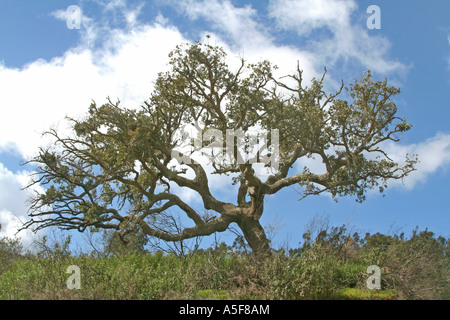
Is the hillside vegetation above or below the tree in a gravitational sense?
below

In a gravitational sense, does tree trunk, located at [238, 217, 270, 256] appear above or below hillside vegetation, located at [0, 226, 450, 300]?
above

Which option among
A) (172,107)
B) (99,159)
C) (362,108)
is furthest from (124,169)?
(362,108)

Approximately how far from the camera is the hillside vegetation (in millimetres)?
10109

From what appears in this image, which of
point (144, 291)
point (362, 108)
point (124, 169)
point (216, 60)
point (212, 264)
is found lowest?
point (144, 291)

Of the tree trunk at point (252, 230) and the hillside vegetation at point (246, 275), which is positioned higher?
the tree trunk at point (252, 230)

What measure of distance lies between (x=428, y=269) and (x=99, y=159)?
509 inches

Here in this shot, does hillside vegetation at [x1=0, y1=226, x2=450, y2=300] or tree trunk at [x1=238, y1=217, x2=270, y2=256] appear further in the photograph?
tree trunk at [x1=238, y1=217, x2=270, y2=256]

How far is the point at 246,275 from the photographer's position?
1093cm

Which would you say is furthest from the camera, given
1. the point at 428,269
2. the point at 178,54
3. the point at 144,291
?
the point at 178,54

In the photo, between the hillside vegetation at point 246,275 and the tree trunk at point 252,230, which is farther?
the tree trunk at point 252,230

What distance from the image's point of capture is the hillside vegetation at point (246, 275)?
33.2ft

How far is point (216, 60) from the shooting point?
16.9 meters

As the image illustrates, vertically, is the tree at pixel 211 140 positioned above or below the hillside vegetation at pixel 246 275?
above

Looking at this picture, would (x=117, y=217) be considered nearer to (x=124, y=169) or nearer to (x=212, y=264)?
(x=124, y=169)
